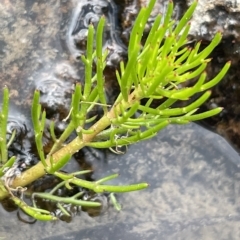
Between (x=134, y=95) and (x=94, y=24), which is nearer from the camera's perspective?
(x=134, y=95)

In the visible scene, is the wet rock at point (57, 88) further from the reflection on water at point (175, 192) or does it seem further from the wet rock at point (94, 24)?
the reflection on water at point (175, 192)

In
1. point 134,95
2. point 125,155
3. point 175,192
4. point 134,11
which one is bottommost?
point 175,192

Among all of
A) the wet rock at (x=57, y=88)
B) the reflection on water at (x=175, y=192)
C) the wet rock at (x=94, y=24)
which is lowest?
the reflection on water at (x=175, y=192)

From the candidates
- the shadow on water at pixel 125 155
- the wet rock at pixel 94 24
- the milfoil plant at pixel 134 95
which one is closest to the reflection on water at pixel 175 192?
the shadow on water at pixel 125 155

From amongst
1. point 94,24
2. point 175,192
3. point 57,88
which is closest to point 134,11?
point 94,24

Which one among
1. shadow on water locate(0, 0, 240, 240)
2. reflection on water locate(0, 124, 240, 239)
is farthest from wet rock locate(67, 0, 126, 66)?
reflection on water locate(0, 124, 240, 239)

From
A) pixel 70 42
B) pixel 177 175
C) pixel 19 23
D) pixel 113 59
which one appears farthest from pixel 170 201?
pixel 19 23

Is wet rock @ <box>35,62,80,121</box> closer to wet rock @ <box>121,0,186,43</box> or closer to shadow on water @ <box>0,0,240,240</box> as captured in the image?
shadow on water @ <box>0,0,240,240</box>

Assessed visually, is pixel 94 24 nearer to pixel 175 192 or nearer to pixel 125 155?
pixel 125 155
